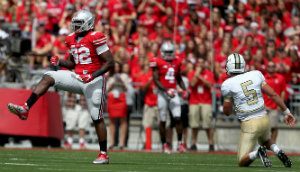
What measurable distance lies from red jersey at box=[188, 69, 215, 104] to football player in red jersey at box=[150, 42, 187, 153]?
178 centimetres

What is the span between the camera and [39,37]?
19375mm

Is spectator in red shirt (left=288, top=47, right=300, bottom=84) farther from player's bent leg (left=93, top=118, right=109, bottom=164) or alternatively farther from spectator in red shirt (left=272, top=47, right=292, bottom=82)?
player's bent leg (left=93, top=118, right=109, bottom=164)

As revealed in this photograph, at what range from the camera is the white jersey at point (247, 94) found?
992cm

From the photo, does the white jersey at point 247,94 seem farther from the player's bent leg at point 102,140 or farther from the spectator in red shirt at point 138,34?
the spectator in red shirt at point 138,34

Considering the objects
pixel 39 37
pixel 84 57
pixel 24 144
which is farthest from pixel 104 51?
pixel 39 37

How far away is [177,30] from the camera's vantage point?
65.3 ft

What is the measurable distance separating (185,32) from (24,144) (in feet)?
16.6

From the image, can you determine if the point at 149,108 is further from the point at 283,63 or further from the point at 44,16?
the point at 44,16

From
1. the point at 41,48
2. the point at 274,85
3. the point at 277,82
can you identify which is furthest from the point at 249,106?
the point at 41,48

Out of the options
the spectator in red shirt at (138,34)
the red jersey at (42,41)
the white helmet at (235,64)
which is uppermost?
the spectator in red shirt at (138,34)

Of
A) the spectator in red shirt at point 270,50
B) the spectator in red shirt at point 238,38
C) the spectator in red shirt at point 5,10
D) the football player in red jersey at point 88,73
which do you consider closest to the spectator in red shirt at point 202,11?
the spectator in red shirt at point 238,38

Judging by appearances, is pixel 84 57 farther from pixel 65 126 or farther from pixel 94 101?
pixel 65 126

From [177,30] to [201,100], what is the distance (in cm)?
312

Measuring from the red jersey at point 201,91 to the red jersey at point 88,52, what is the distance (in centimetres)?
693
